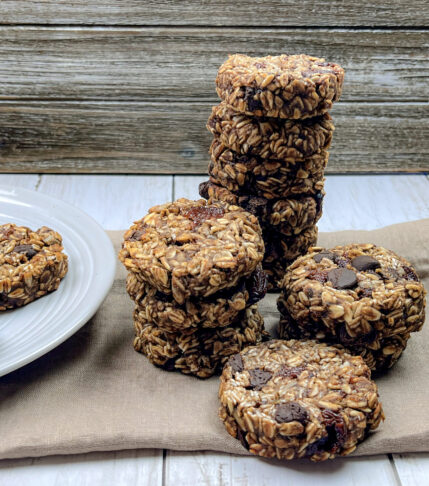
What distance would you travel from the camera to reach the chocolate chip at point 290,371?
154 centimetres

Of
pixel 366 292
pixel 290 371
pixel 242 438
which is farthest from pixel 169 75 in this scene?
pixel 242 438

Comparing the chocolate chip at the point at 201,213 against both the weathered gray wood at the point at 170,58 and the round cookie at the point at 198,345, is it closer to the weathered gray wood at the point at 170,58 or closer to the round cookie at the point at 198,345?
the round cookie at the point at 198,345

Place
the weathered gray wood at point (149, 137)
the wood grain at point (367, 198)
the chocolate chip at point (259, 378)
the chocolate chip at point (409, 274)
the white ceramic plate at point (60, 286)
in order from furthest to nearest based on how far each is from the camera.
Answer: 1. the weathered gray wood at point (149, 137)
2. the wood grain at point (367, 198)
3. the chocolate chip at point (409, 274)
4. the white ceramic plate at point (60, 286)
5. the chocolate chip at point (259, 378)

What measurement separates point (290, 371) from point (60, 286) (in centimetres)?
69

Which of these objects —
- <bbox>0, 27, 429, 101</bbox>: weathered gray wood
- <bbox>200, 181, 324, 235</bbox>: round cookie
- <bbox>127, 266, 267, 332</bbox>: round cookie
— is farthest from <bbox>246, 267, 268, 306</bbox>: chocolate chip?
<bbox>0, 27, 429, 101</bbox>: weathered gray wood

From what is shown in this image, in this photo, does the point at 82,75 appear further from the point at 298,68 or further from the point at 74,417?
the point at 74,417

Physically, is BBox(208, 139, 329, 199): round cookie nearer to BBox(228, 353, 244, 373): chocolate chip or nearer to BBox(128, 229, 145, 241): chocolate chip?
BBox(128, 229, 145, 241): chocolate chip

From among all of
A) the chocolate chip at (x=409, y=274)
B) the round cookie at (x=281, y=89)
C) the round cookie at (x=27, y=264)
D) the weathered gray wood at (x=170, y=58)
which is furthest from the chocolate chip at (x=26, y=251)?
the weathered gray wood at (x=170, y=58)

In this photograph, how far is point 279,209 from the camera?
1.87 metres

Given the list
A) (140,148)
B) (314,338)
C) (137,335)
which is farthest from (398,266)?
(140,148)

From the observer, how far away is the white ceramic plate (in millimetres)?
1627

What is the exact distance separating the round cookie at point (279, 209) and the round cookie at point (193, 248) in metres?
0.10

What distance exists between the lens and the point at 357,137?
296cm

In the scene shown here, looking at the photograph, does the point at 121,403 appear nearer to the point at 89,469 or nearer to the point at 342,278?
the point at 89,469
